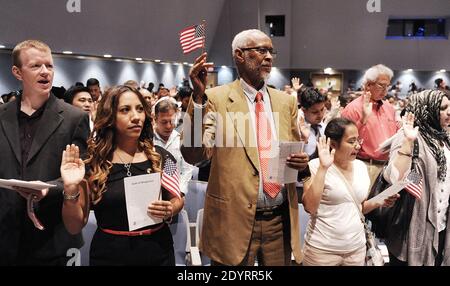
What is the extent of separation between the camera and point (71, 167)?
6.42 ft

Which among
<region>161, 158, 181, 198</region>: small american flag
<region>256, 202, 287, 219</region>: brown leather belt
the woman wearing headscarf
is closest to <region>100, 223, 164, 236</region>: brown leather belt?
<region>161, 158, 181, 198</region>: small american flag

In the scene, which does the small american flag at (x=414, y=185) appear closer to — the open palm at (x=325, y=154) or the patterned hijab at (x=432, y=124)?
the patterned hijab at (x=432, y=124)

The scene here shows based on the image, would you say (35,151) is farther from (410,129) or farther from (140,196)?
(410,129)

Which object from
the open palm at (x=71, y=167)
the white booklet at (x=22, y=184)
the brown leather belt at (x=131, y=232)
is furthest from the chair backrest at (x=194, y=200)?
the white booklet at (x=22, y=184)

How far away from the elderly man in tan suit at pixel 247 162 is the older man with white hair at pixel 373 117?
198 cm

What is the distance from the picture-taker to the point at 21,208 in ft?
7.18

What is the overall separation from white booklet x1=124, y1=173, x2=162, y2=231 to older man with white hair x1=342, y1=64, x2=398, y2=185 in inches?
103

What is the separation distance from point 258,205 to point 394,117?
8.60 feet

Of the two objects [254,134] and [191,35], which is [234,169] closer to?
[254,134]

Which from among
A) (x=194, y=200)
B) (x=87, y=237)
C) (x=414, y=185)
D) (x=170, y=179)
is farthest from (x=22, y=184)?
(x=414, y=185)

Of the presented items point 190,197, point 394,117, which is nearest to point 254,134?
point 190,197

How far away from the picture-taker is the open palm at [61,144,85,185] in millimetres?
1934

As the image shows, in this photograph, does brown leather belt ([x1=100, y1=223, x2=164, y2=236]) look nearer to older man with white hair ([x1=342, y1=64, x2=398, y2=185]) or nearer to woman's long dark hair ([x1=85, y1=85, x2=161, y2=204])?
woman's long dark hair ([x1=85, y1=85, x2=161, y2=204])
